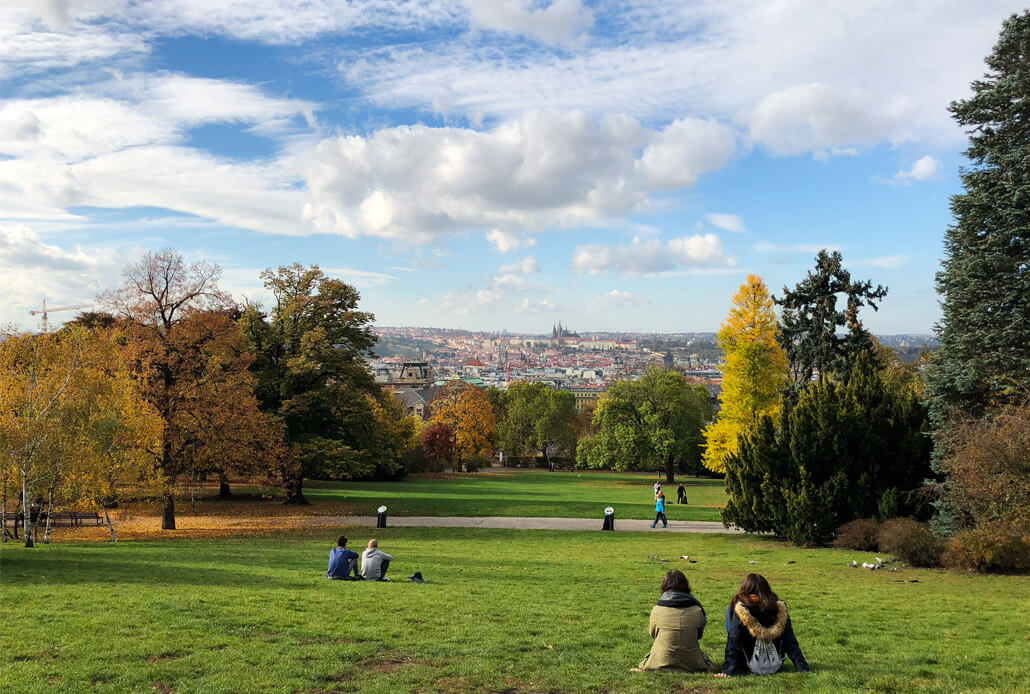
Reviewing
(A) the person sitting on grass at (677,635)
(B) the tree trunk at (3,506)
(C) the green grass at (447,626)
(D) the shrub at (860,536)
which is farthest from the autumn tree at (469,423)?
(A) the person sitting on grass at (677,635)

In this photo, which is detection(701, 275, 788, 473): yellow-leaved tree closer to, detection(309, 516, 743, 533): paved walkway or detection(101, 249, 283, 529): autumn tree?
detection(309, 516, 743, 533): paved walkway

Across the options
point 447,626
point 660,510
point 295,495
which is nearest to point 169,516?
point 295,495

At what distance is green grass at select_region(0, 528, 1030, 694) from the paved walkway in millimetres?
10408

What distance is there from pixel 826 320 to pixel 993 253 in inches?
577

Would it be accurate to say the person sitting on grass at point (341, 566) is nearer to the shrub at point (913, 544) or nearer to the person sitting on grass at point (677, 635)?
the person sitting on grass at point (677, 635)

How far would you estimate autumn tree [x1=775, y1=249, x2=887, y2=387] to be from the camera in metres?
33.7

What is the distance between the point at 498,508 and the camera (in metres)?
37.1

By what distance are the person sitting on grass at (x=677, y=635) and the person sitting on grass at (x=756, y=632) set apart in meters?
0.36

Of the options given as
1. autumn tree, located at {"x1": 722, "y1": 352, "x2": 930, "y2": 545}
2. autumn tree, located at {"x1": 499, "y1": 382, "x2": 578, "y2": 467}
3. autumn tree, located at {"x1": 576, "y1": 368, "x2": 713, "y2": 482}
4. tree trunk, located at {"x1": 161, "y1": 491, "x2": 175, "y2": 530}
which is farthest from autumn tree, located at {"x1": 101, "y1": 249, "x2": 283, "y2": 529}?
autumn tree, located at {"x1": 499, "y1": 382, "x2": 578, "y2": 467}

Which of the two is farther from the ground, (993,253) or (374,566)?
(993,253)

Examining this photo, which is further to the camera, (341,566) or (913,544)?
(913,544)

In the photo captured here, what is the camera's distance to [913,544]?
19.1 m

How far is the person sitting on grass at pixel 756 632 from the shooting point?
27.3 feet

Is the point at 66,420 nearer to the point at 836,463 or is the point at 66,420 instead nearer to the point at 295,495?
the point at 295,495
